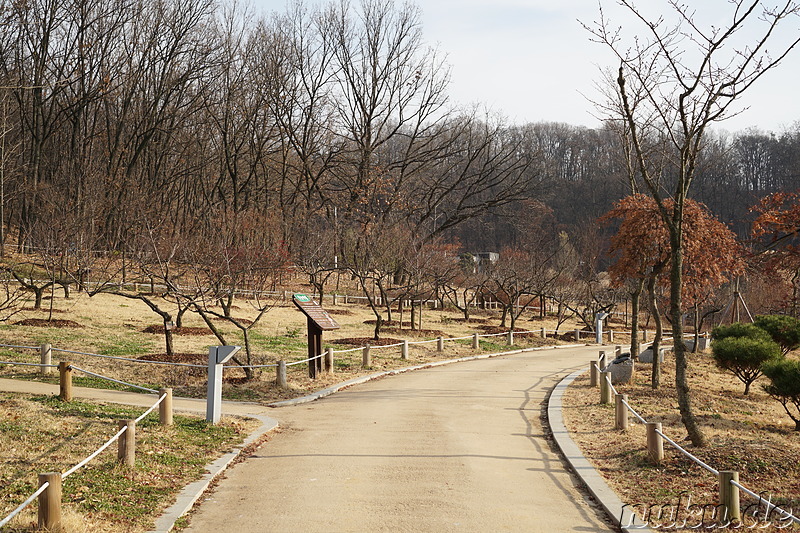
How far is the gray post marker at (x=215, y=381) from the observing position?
1230 cm

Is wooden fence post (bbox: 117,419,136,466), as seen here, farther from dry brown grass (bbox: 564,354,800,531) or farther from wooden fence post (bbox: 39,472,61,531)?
dry brown grass (bbox: 564,354,800,531)

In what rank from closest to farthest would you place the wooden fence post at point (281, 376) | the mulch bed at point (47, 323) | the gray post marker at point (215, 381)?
the gray post marker at point (215, 381)
the wooden fence post at point (281, 376)
the mulch bed at point (47, 323)

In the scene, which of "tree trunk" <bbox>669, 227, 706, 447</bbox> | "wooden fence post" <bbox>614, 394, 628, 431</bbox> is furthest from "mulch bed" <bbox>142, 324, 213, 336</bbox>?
"tree trunk" <bbox>669, 227, 706, 447</bbox>

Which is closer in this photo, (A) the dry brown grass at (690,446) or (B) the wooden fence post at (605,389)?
(A) the dry brown grass at (690,446)

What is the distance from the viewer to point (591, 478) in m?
9.39

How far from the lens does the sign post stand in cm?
1814

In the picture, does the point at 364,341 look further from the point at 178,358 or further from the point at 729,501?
the point at 729,501

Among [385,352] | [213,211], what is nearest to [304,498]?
[385,352]

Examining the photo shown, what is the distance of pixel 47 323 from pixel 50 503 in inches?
786

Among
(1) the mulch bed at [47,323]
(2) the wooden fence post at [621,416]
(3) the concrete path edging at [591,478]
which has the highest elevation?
(1) the mulch bed at [47,323]

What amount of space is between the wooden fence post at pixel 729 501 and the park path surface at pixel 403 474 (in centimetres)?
110

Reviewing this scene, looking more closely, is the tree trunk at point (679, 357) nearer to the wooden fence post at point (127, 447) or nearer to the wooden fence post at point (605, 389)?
the wooden fence post at point (605, 389)

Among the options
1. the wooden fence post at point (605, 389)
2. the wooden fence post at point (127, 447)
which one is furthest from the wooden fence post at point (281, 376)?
the wooden fence post at point (127, 447)

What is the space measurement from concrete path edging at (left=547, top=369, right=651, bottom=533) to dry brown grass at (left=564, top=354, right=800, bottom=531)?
0.50 feet
